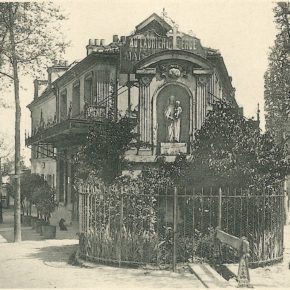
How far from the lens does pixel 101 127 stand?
43.6ft

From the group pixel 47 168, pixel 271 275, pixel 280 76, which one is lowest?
pixel 271 275

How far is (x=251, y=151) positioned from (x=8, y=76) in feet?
29.2

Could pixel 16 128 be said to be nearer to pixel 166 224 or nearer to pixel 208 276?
pixel 166 224

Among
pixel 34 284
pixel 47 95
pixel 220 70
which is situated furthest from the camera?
pixel 47 95

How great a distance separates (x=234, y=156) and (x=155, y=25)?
1152 centimetres

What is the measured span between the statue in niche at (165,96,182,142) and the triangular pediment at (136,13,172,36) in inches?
230

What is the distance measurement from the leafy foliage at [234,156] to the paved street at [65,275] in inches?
95.4

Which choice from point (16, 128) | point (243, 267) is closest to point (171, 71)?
point (16, 128)

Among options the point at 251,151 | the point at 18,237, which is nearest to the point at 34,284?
the point at 251,151

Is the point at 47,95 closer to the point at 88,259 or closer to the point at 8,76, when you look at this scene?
the point at 8,76

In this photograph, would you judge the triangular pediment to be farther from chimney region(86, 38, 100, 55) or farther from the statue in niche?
the statue in niche

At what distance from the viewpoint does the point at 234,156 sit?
1185cm

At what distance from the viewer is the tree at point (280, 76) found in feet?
62.6

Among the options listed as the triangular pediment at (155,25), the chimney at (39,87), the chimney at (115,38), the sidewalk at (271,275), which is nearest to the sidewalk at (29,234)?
the sidewalk at (271,275)
